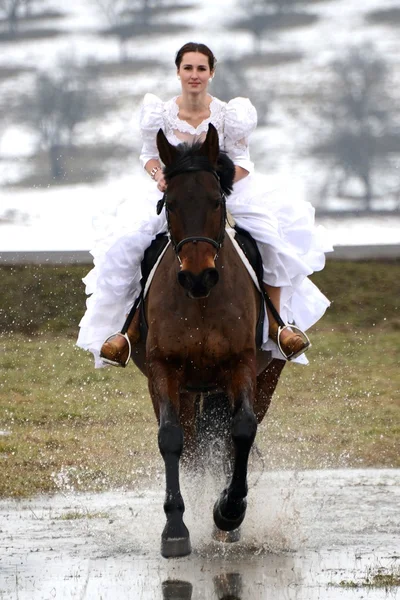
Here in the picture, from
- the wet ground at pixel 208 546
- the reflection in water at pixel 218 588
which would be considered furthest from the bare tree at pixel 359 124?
the reflection in water at pixel 218 588

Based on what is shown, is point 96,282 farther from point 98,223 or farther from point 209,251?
point 209,251

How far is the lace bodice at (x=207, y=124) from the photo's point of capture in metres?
9.07

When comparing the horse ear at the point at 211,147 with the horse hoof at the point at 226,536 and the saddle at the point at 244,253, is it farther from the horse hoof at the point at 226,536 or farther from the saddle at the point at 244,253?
the horse hoof at the point at 226,536

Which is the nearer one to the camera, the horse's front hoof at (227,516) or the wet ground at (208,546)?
the wet ground at (208,546)

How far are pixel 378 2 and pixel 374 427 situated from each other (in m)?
76.8

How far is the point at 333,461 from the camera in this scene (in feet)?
40.8

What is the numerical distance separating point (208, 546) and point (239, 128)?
8.90 ft

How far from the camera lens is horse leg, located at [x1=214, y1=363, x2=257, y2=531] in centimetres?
790

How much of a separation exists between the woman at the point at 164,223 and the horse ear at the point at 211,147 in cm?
80

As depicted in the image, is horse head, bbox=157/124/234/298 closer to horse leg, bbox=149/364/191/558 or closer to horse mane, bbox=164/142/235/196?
horse mane, bbox=164/142/235/196

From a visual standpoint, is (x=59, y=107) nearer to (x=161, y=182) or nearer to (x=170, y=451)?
(x=161, y=182)

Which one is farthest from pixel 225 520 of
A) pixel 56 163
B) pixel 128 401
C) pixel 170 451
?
pixel 56 163

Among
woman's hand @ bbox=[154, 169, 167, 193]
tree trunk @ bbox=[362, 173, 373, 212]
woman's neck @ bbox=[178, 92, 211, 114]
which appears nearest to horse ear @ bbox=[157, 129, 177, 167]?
woman's hand @ bbox=[154, 169, 167, 193]

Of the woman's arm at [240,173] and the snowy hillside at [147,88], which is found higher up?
the woman's arm at [240,173]
